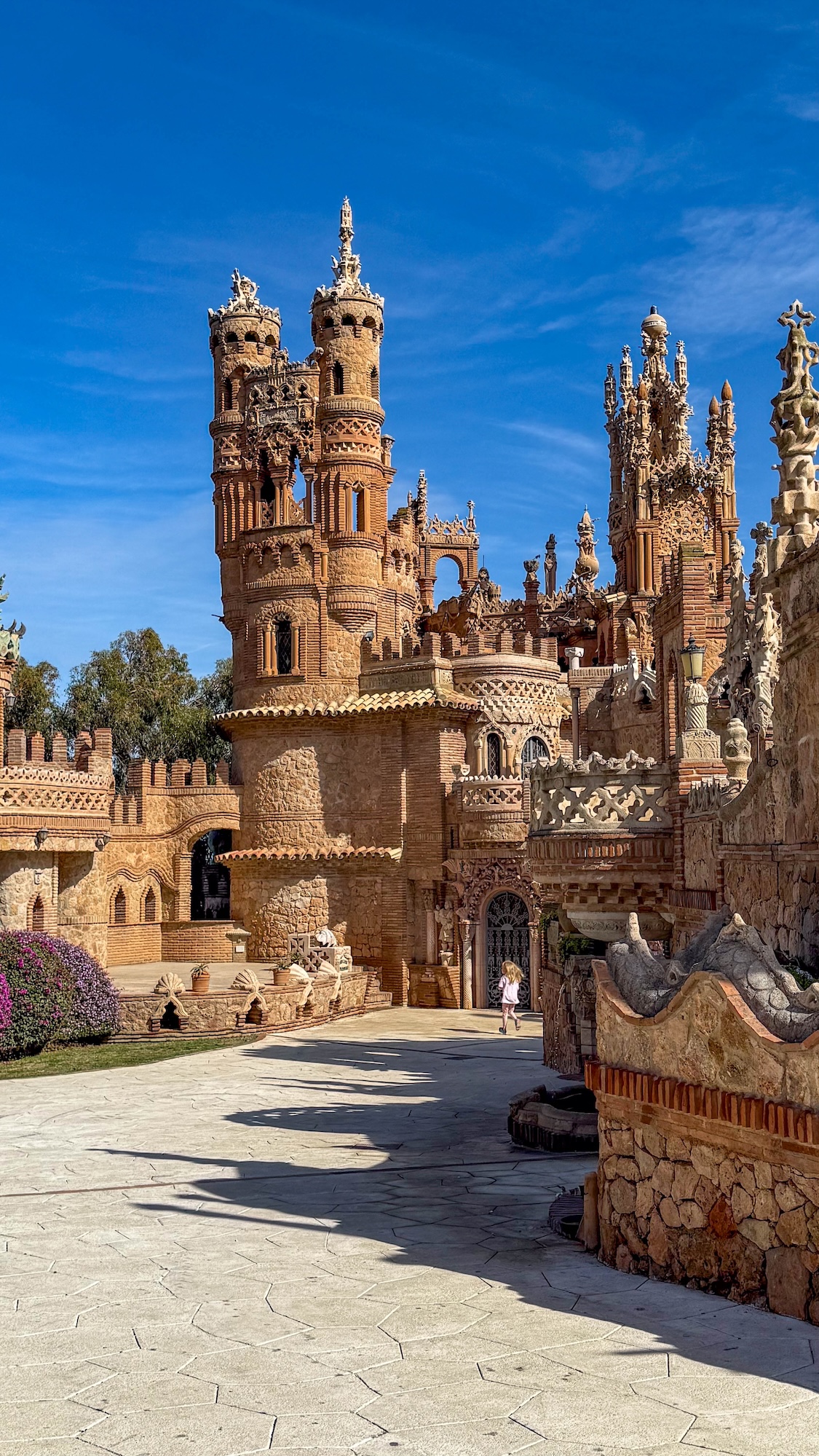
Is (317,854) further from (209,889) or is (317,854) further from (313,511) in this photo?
(209,889)

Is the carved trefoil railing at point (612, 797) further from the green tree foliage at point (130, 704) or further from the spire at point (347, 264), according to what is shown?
the green tree foliage at point (130, 704)

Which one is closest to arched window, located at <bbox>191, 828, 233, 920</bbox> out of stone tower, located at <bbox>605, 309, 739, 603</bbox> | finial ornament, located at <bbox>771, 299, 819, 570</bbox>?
stone tower, located at <bbox>605, 309, 739, 603</bbox>

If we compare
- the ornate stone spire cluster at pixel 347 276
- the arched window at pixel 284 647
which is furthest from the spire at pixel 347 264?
the arched window at pixel 284 647

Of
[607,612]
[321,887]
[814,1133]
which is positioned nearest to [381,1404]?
[814,1133]

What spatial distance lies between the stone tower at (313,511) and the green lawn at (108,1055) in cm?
1264

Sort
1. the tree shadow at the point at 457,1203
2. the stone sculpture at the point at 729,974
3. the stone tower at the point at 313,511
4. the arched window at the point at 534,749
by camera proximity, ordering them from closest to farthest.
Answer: the tree shadow at the point at 457,1203 < the stone sculpture at the point at 729,974 < the arched window at the point at 534,749 < the stone tower at the point at 313,511

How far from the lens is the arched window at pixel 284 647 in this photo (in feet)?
112

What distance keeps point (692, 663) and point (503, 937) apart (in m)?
15.9

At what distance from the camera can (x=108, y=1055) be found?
2091cm

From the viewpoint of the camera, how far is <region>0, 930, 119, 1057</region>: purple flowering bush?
21125 millimetres

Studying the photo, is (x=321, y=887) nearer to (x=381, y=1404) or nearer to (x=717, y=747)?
(x=717, y=747)

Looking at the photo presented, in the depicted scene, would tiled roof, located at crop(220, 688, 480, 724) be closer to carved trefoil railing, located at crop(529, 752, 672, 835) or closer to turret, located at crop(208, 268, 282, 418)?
turret, located at crop(208, 268, 282, 418)

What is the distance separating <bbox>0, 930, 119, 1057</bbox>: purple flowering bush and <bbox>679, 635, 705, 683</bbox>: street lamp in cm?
1158

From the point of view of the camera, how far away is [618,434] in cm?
Answer: 4338
